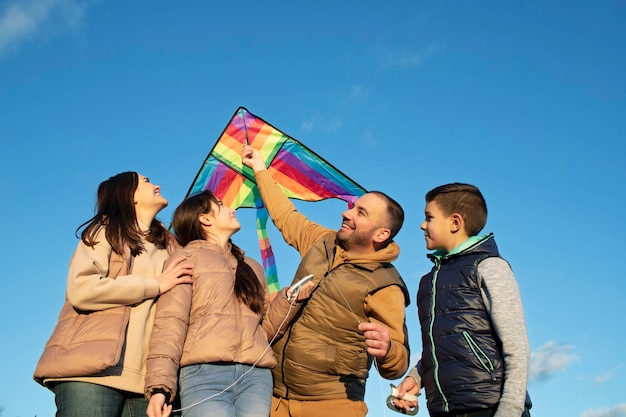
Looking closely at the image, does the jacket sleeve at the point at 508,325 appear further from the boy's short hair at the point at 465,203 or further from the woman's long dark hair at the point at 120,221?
the woman's long dark hair at the point at 120,221

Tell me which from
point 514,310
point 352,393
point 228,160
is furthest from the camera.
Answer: point 228,160

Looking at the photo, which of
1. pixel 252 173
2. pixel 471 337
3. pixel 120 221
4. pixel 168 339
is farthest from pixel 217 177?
pixel 471 337

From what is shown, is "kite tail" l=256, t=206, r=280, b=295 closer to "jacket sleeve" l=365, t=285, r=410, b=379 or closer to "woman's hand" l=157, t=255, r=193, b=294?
"jacket sleeve" l=365, t=285, r=410, b=379

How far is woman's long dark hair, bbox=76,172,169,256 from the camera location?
448cm

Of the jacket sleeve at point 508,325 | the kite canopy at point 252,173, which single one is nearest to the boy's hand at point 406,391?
the jacket sleeve at point 508,325

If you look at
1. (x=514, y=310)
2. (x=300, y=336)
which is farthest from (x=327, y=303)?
(x=514, y=310)

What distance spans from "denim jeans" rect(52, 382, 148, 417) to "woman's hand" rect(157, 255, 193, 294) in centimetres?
75

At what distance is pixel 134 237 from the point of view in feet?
15.2

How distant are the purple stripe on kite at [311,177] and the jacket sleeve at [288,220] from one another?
58cm

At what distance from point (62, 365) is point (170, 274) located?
930 millimetres

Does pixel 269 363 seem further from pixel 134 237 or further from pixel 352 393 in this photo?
pixel 134 237

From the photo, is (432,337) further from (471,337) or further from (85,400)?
(85,400)

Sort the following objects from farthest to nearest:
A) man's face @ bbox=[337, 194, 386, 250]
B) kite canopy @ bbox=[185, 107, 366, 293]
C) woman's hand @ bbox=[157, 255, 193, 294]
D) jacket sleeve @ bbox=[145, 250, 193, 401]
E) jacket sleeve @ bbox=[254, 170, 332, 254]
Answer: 1. kite canopy @ bbox=[185, 107, 366, 293]
2. jacket sleeve @ bbox=[254, 170, 332, 254]
3. man's face @ bbox=[337, 194, 386, 250]
4. woman's hand @ bbox=[157, 255, 193, 294]
5. jacket sleeve @ bbox=[145, 250, 193, 401]

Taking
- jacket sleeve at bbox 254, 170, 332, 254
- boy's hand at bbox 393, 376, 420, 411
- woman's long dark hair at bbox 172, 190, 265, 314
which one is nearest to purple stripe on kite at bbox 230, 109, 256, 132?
jacket sleeve at bbox 254, 170, 332, 254
